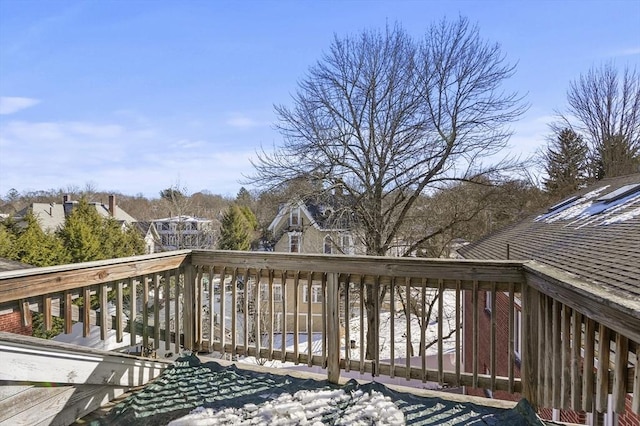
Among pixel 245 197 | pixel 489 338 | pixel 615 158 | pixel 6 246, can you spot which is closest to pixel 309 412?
Answer: pixel 489 338

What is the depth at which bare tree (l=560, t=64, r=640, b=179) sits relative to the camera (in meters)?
18.8

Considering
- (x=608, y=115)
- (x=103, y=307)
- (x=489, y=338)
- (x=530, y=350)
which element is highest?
(x=608, y=115)

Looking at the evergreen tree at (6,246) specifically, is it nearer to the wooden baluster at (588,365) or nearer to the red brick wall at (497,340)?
the red brick wall at (497,340)

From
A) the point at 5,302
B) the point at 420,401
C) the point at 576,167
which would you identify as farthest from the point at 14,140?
the point at 576,167

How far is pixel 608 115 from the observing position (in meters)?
19.7

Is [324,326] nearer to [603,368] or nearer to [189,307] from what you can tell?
[189,307]

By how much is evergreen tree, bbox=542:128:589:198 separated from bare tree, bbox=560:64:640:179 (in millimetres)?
446

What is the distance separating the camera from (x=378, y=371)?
2.92 metres

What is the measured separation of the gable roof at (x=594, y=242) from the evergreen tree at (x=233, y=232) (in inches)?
702

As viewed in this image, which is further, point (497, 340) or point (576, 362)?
point (497, 340)

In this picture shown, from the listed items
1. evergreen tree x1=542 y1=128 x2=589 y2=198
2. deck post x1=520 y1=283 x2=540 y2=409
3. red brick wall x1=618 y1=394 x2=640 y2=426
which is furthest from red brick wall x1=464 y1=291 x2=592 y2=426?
evergreen tree x1=542 y1=128 x2=589 y2=198

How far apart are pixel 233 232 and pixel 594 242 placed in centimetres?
2076

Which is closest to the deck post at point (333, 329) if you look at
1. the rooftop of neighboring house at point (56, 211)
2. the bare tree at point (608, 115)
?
the bare tree at point (608, 115)

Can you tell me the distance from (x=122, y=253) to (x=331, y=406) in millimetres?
18306
